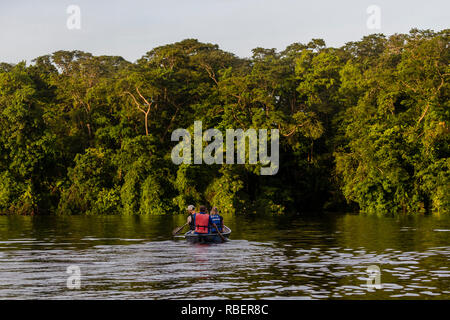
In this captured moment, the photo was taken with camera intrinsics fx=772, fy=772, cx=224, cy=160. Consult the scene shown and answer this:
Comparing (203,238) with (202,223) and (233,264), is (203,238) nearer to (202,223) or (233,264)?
(202,223)

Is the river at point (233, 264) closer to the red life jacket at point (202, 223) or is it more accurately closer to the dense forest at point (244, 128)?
the red life jacket at point (202, 223)

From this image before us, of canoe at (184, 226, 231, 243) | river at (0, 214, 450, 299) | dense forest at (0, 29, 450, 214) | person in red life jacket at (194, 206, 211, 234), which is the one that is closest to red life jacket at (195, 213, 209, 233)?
person in red life jacket at (194, 206, 211, 234)

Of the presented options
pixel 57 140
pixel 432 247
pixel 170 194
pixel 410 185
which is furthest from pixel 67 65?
pixel 432 247

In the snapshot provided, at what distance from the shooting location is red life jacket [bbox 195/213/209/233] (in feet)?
→ 98.1

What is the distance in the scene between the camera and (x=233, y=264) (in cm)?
2303

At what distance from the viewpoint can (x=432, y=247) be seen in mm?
27812

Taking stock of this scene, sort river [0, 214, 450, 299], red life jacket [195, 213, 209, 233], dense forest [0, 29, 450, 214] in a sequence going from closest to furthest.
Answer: river [0, 214, 450, 299] < red life jacket [195, 213, 209, 233] < dense forest [0, 29, 450, 214]

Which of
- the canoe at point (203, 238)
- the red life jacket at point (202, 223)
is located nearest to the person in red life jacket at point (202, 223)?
the red life jacket at point (202, 223)

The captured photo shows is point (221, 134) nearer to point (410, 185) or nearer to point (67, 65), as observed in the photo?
point (410, 185)

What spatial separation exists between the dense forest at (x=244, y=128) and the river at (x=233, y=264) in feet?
71.2

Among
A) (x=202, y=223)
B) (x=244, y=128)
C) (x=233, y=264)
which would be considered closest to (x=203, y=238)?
(x=202, y=223)

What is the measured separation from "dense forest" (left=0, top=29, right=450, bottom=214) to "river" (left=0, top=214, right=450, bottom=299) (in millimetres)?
21709

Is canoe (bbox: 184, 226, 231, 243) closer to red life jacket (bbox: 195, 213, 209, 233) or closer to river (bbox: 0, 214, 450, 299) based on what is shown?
red life jacket (bbox: 195, 213, 209, 233)

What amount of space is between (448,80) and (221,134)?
720 inches
